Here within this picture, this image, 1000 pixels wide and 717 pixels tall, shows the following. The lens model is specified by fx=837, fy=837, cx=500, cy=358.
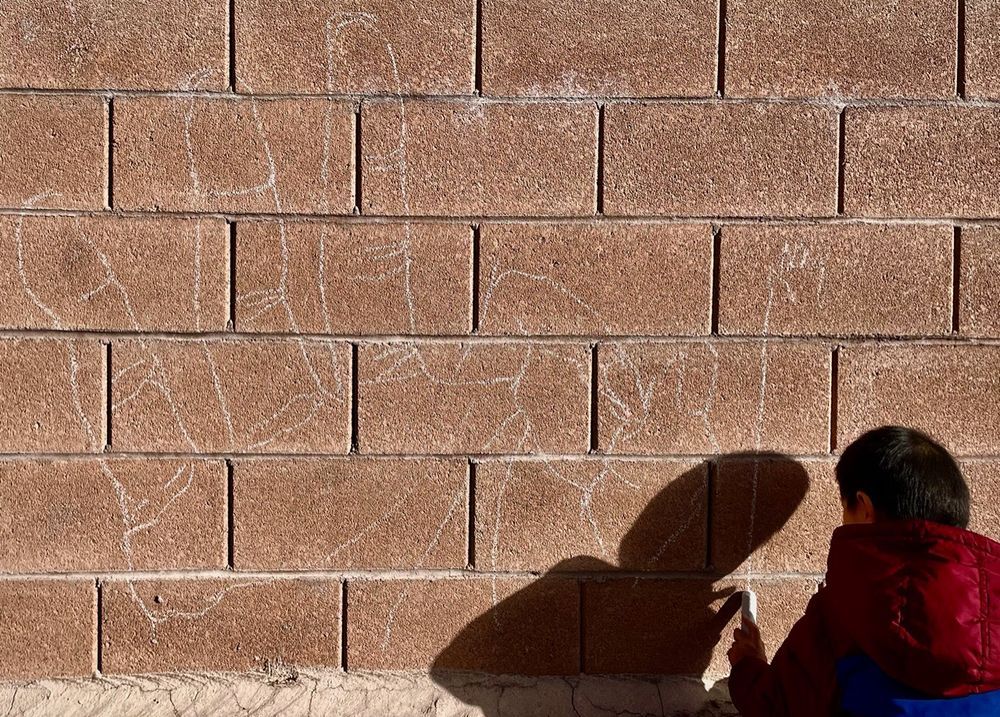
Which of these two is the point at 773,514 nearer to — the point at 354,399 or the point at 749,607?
the point at 749,607

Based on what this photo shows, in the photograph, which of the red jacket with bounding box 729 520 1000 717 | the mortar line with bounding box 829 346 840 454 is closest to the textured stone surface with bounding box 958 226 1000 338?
the mortar line with bounding box 829 346 840 454

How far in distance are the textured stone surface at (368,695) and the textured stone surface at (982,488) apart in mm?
797

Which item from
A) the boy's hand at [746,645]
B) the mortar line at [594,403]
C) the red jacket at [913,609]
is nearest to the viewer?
the red jacket at [913,609]

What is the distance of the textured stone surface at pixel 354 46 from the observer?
→ 2078 mm

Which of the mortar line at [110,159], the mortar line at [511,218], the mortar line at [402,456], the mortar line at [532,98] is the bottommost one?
the mortar line at [402,456]

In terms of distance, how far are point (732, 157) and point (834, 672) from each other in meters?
1.23

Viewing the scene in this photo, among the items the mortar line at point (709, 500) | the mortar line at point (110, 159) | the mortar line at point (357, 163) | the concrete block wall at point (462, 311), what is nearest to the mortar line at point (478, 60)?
the concrete block wall at point (462, 311)

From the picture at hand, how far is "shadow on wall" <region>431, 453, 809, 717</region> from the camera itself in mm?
2168

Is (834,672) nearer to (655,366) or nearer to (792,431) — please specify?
(792,431)

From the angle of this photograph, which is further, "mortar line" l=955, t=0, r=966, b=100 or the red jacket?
"mortar line" l=955, t=0, r=966, b=100

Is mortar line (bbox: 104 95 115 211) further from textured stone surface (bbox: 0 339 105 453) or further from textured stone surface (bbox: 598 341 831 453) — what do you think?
textured stone surface (bbox: 598 341 831 453)

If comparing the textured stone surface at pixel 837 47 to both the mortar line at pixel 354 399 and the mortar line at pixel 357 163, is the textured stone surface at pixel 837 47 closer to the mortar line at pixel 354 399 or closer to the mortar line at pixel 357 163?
the mortar line at pixel 357 163

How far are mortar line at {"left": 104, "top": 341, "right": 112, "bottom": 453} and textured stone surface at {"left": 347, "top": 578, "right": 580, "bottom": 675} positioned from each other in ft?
2.33

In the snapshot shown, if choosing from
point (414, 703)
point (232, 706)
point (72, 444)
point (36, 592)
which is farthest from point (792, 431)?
point (36, 592)
